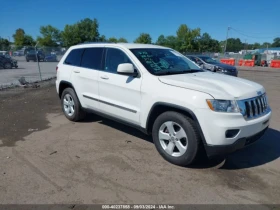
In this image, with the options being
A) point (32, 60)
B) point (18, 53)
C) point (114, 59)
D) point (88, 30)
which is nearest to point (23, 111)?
point (114, 59)

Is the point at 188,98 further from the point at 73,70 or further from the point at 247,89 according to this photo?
the point at 73,70

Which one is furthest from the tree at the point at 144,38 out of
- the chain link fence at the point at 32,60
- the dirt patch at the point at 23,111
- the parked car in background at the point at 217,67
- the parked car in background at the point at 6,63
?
the dirt patch at the point at 23,111

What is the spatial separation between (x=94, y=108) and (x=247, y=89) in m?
2.92

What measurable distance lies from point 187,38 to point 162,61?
62.7 m

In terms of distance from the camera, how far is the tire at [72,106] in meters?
5.38

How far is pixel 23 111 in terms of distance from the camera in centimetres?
675

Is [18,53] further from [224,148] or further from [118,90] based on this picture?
[224,148]

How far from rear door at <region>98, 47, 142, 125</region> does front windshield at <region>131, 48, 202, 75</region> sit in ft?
0.82

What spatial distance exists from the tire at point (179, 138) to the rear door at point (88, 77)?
5.41ft

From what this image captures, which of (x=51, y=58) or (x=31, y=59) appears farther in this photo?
(x=31, y=59)

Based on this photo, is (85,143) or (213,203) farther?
(85,143)

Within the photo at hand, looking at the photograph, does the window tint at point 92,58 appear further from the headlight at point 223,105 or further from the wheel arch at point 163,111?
the headlight at point 223,105

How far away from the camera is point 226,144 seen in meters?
3.10

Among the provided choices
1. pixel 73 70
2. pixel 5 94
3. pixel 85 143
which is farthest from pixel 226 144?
pixel 5 94
